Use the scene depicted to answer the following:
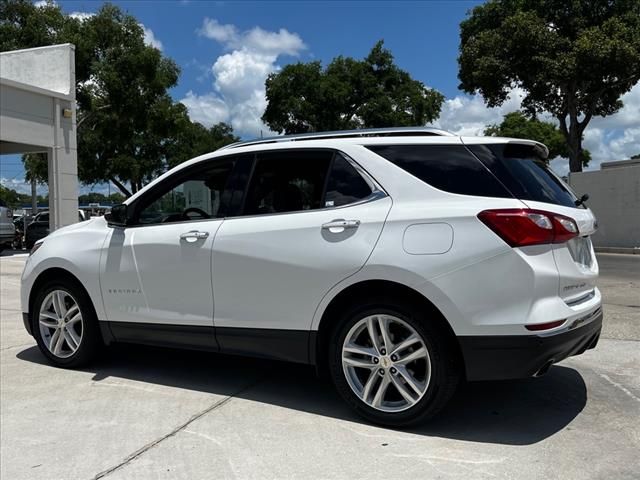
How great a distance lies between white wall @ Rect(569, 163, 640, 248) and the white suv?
16361mm

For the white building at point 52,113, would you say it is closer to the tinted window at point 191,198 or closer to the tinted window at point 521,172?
the tinted window at point 191,198

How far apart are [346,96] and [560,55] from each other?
14.4 metres

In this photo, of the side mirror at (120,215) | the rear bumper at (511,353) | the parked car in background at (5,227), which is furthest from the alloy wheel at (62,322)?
the parked car in background at (5,227)

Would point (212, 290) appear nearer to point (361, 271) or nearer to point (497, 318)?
point (361, 271)

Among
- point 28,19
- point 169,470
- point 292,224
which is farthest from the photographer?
point 28,19

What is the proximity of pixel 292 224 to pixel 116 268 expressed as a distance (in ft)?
5.49

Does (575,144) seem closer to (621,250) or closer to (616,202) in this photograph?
(616,202)

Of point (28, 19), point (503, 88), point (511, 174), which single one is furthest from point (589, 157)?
point (511, 174)

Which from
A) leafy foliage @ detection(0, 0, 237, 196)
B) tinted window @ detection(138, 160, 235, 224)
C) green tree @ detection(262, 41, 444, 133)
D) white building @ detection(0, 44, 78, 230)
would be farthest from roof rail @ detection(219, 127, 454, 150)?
green tree @ detection(262, 41, 444, 133)

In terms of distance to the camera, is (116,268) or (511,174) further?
(116,268)

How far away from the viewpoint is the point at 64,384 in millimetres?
4746

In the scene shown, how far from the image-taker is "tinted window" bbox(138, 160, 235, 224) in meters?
4.45

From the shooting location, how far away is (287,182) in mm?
4172

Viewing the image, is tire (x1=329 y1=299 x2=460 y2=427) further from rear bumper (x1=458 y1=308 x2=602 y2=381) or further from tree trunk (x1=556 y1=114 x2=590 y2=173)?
tree trunk (x1=556 y1=114 x2=590 y2=173)
